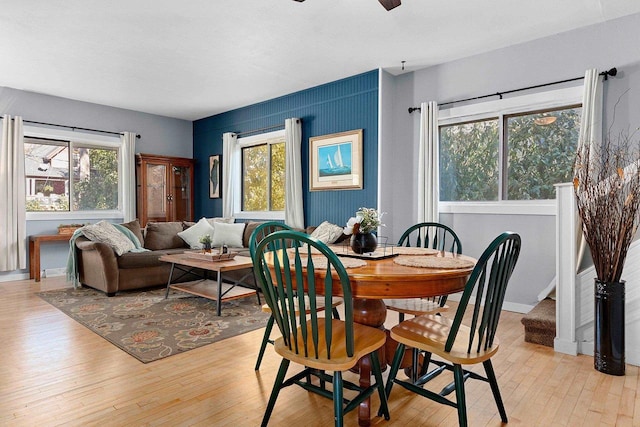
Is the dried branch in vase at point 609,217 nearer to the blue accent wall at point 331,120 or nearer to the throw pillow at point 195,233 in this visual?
the blue accent wall at point 331,120

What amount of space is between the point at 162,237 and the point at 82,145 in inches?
89.4

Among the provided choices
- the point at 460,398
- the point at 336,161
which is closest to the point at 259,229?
the point at 460,398

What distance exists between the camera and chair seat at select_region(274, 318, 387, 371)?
5.07 feet

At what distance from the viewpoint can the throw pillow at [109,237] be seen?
15.4ft

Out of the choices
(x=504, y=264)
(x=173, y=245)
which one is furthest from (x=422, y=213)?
(x=173, y=245)

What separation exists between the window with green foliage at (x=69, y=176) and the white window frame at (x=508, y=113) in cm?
546

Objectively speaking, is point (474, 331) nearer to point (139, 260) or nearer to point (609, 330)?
point (609, 330)

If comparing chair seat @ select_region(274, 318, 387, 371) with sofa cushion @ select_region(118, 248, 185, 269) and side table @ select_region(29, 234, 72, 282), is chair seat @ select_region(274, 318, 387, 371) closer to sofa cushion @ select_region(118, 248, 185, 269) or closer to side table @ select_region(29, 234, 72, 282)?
sofa cushion @ select_region(118, 248, 185, 269)

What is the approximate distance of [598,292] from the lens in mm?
2551

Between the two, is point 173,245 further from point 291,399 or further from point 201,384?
point 291,399

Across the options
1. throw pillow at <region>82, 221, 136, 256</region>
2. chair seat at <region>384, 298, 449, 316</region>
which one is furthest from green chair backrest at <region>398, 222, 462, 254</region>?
throw pillow at <region>82, 221, 136, 256</region>

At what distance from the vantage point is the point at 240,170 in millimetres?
6930

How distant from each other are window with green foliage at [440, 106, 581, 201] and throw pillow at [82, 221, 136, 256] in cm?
393

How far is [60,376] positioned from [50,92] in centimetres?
493
